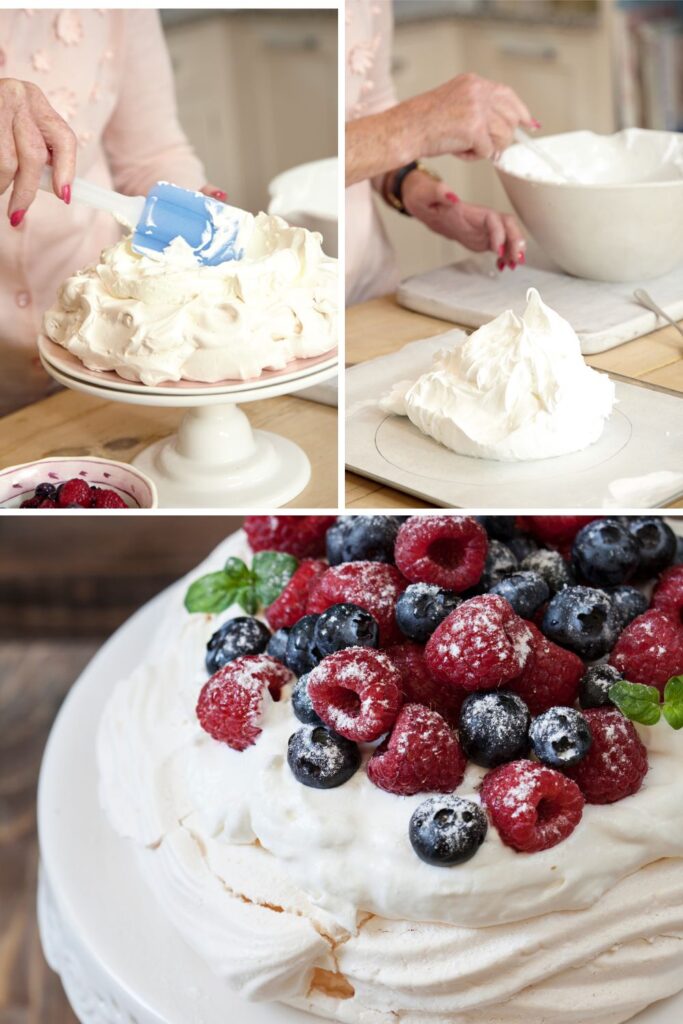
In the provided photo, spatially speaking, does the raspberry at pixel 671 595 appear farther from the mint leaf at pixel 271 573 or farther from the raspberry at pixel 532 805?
the mint leaf at pixel 271 573

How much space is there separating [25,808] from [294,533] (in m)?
1.03

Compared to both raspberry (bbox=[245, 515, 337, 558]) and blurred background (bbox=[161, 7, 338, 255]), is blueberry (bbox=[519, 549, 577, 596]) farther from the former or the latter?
blurred background (bbox=[161, 7, 338, 255])

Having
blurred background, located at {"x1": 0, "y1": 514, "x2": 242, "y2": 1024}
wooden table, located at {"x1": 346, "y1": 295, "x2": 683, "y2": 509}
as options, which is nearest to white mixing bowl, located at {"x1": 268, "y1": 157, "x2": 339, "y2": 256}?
wooden table, located at {"x1": 346, "y1": 295, "x2": 683, "y2": 509}

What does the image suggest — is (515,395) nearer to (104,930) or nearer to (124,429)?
(124,429)

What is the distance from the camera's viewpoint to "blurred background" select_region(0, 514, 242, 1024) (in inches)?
70.6

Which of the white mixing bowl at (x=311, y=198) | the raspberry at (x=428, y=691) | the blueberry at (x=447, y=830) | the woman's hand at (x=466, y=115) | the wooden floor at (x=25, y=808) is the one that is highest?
the woman's hand at (x=466, y=115)

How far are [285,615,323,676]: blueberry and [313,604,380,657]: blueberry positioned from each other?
18mm

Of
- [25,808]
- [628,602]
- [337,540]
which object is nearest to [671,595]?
[628,602]

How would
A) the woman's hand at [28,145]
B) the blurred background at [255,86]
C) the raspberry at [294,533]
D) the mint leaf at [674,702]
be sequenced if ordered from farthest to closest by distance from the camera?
1. the blurred background at [255,86]
2. the raspberry at [294,533]
3. the mint leaf at [674,702]
4. the woman's hand at [28,145]

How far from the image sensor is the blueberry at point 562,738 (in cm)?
97

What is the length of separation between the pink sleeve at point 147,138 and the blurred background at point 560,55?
1029 mm

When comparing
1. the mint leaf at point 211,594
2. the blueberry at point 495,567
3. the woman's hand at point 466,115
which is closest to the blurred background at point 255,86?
the woman's hand at point 466,115

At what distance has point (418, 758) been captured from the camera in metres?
0.97

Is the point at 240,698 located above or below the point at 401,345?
below
